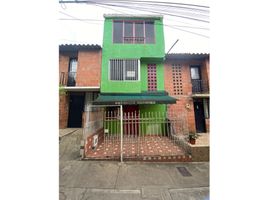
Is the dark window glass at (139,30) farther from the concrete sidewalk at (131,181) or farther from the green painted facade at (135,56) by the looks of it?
the concrete sidewalk at (131,181)

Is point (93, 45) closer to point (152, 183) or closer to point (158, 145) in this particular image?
point (158, 145)

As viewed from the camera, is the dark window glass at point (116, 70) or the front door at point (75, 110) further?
the front door at point (75, 110)

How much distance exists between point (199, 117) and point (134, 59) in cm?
776

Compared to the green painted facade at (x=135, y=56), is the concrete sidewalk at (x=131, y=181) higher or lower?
lower

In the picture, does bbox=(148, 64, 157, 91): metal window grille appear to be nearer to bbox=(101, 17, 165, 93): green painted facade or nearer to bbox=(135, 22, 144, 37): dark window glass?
bbox=(101, 17, 165, 93): green painted facade

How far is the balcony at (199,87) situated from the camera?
36.4 ft

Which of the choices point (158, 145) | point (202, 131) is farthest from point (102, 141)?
point (202, 131)

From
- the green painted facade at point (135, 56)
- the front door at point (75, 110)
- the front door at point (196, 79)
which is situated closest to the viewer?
the green painted facade at point (135, 56)

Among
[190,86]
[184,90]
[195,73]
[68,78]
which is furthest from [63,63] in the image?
[195,73]

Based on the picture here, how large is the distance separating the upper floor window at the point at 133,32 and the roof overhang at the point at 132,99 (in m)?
4.48

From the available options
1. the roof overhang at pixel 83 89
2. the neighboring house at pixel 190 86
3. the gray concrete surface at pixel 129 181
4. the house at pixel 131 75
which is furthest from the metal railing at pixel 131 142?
the roof overhang at pixel 83 89

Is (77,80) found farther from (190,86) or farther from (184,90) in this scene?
(190,86)

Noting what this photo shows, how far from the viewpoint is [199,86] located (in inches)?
448
